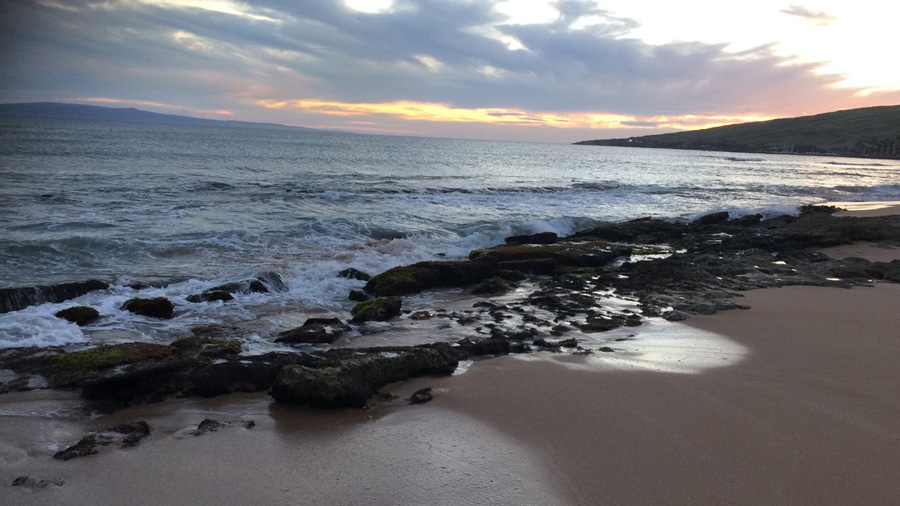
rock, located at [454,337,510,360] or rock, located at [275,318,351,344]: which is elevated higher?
rock, located at [454,337,510,360]

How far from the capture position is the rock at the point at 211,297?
9.31 metres

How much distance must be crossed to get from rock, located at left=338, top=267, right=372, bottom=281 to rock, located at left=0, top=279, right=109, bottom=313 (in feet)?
14.4

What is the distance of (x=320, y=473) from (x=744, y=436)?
3.27 m

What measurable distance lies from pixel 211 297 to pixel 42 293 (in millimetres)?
2634

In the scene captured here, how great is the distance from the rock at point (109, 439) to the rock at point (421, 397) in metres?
2.25

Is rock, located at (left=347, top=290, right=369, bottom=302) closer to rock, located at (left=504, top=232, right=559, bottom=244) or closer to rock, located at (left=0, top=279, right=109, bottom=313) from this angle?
rock, located at (left=0, top=279, right=109, bottom=313)

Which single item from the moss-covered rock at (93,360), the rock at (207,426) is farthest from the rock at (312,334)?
the rock at (207,426)

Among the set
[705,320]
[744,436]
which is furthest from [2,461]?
[705,320]

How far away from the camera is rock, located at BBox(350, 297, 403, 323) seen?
334 inches

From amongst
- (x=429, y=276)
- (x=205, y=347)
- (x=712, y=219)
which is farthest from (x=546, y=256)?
(x=712, y=219)

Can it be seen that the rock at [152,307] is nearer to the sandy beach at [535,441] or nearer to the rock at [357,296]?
the rock at [357,296]

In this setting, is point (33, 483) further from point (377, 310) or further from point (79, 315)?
point (377, 310)

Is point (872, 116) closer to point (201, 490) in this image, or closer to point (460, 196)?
point (460, 196)

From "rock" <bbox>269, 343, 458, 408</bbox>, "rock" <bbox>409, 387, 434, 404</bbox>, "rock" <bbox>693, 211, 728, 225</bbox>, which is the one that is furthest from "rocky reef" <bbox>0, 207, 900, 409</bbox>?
"rock" <bbox>693, 211, 728, 225</bbox>
